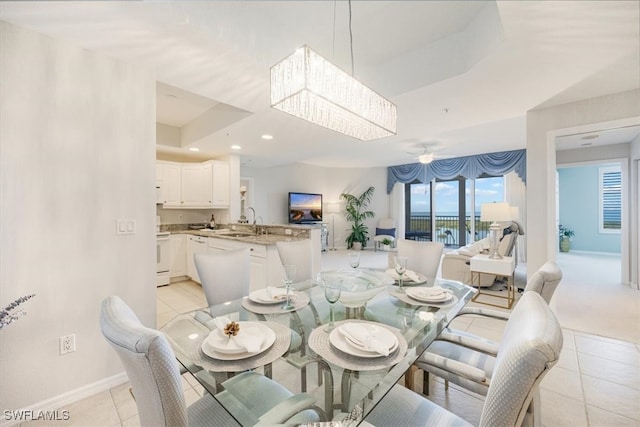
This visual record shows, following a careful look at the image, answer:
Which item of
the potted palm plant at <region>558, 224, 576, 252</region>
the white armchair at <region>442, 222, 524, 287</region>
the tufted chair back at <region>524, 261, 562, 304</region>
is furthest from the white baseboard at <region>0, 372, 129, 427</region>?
the potted palm plant at <region>558, 224, 576, 252</region>

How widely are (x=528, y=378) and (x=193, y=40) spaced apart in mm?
2375

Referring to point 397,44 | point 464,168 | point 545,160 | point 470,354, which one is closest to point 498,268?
point 545,160

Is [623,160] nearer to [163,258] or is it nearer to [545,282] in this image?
[545,282]

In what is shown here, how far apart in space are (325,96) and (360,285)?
4.55 ft

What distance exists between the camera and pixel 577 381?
2.00 m

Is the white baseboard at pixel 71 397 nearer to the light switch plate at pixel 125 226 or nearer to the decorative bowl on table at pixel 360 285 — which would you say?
the light switch plate at pixel 125 226

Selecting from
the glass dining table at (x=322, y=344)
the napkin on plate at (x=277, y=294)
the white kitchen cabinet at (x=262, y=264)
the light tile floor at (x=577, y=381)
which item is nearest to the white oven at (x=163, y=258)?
the light tile floor at (x=577, y=381)

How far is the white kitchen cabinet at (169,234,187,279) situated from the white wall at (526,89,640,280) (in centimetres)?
520

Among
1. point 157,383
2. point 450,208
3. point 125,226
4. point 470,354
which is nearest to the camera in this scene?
point 157,383

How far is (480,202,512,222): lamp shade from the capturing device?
12.0ft

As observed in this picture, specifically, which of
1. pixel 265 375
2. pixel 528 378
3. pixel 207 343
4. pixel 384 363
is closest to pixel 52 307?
pixel 207 343

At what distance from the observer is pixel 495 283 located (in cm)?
447

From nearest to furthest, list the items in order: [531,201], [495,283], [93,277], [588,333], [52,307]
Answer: [52,307] → [93,277] → [588,333] → [531,201] → [495,283]

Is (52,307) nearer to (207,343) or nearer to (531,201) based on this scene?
(207,343)
